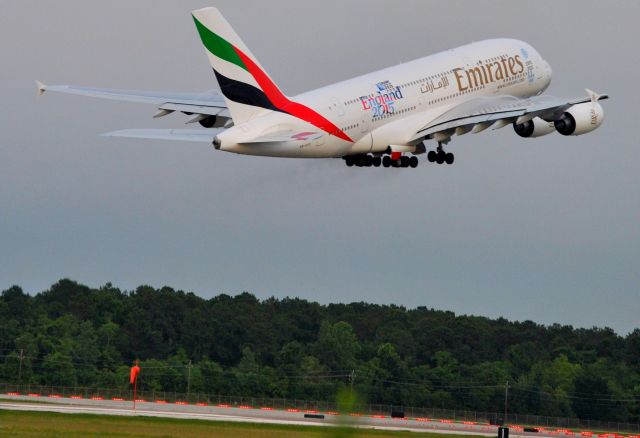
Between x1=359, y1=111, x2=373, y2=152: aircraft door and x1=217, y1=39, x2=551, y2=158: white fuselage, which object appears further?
x1=359, y1=111, x2=373, y2=152: aircraft door

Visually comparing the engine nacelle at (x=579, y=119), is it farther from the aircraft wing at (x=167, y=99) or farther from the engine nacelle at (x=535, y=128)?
the aircraft wing at (x=167, y=99)

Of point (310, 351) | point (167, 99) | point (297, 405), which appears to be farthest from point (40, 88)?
point (310, 351)

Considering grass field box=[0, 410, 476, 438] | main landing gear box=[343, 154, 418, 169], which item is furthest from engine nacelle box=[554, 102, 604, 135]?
grass field box=[0, 410, 476, 438]

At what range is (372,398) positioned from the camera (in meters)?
128

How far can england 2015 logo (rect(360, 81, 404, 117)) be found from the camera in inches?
2908

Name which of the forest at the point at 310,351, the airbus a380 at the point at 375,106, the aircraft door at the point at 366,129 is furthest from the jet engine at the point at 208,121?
the forest at the point at 310,351

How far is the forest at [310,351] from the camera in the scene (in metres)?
127

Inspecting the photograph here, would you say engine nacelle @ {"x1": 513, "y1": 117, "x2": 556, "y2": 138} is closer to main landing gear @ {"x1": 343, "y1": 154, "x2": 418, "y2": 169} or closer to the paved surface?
main landing gear @ {"x1": 343, "y1": 154, "x2": 418, "y2": 169}


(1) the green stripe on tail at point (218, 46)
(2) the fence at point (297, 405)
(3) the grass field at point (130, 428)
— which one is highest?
(1) the green stripe on tail at point (218, 46)

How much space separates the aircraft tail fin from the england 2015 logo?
445cm

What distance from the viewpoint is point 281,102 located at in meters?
71.1

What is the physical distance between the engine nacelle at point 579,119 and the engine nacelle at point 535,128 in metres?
0.58

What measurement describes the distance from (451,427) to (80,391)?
31.3 meters

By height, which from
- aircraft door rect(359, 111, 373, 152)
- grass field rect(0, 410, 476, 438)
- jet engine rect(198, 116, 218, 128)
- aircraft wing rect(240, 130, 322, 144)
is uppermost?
jet engine rect(198, 116, 218, 128)
